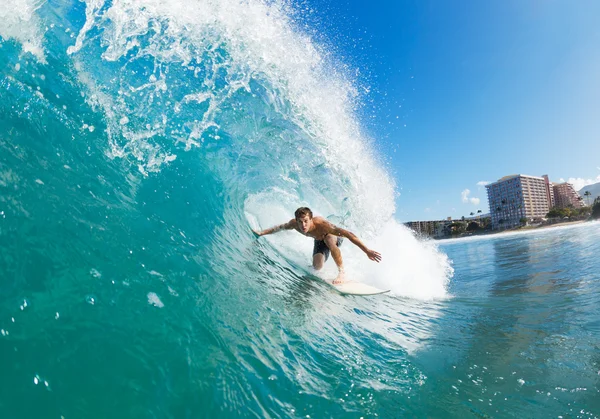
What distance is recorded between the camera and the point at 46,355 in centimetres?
177

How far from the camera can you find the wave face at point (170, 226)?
197 cm

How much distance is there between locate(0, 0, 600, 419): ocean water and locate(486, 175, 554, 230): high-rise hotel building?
143358 millimetres

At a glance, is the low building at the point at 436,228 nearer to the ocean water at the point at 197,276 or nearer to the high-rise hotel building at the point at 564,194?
the high-rise hotel building at the point at 564,194

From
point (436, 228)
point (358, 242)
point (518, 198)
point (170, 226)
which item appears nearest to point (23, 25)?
point (170, 226)

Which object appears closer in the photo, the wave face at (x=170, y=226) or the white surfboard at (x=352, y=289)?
the wave face at (x=170, y=226)

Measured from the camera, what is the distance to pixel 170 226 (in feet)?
13.3

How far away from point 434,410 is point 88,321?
2.42 m

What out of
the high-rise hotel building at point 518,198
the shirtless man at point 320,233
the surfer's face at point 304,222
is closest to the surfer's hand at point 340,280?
the shirtless man at point 320,233

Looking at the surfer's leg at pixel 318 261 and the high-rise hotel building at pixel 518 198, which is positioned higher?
the high-rise hotel building at pixel 518 198

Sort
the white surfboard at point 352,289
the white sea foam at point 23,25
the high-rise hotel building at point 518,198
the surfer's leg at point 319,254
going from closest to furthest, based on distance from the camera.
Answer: the white sea foam at point 23,25, the white surfboard at point 352,289, the surfer's leg at point 319,254, the high-rise hotel building at point 518,198

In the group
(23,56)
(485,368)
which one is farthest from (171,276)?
(23,56)

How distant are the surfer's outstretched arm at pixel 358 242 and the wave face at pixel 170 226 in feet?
2.72

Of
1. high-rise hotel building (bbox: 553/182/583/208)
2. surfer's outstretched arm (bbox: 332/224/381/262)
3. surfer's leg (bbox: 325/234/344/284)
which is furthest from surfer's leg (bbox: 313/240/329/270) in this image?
high-rise hotel building (bbox: 553/182/583/208)

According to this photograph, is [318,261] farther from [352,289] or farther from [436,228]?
[436,228]
